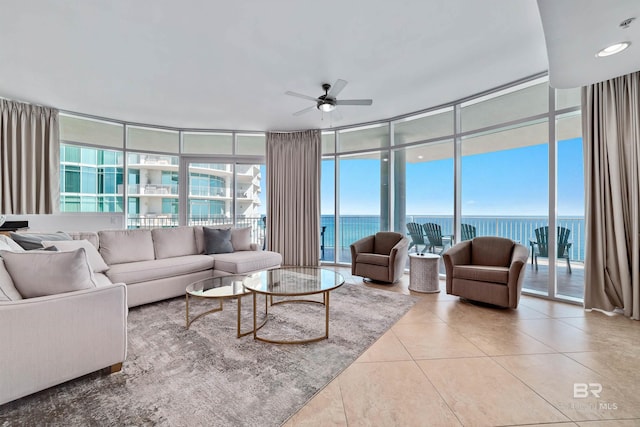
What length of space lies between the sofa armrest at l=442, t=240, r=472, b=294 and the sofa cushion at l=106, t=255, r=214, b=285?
3.10 meters

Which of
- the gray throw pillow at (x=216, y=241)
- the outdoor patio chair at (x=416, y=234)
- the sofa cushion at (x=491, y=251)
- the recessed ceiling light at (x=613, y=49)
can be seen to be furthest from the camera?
the outdoor patio chair at (x=416, y=234)

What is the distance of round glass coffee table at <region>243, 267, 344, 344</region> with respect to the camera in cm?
240

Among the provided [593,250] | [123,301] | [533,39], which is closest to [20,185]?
[123,301]

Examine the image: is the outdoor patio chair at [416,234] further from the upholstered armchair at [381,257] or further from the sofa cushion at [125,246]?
the sofa cushion at [125,246]

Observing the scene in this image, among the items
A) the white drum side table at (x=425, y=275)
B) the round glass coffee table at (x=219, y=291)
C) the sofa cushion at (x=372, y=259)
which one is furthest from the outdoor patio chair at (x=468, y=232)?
the round glass coffee table at (x=219, y=291)

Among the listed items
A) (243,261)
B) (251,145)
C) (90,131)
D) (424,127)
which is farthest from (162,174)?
(424,127)

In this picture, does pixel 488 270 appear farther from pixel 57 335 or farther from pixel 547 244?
pixel 57 335

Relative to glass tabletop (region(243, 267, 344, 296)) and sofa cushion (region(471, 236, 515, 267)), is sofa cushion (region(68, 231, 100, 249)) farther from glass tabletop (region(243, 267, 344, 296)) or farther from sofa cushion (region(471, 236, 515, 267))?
sofa cushion (region(471, 236, 515, 267))

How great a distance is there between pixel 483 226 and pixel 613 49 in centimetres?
278

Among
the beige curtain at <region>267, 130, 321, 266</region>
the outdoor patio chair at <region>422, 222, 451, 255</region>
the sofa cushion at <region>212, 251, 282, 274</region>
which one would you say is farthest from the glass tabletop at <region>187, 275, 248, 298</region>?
the outdoor patio chair at <region>422, 222, 451, 255</region>

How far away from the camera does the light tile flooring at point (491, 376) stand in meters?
1.50

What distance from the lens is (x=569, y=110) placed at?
334cm

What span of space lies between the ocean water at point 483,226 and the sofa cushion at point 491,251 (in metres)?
0.67

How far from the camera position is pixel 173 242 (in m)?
4.03
